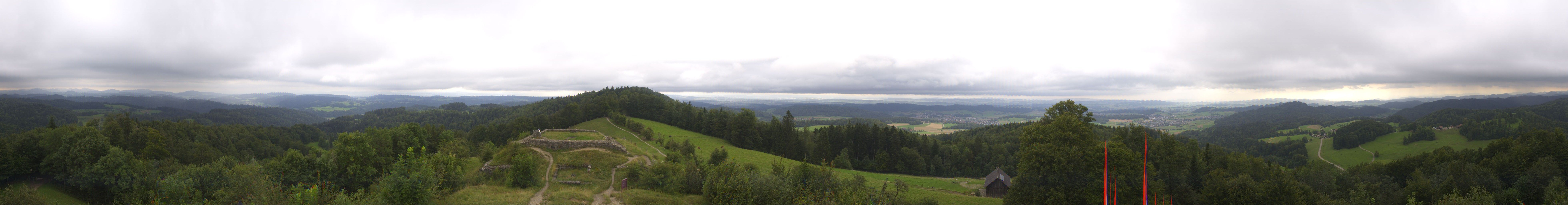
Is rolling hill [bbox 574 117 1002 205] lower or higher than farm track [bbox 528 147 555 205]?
lower

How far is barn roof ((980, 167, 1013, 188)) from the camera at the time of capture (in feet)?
145

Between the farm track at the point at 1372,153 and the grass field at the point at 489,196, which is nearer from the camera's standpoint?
the grass field at the point at 489,196

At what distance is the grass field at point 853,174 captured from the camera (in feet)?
133

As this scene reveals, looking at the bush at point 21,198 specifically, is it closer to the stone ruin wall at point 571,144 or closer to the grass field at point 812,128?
the stone ruin wall at point 571,144

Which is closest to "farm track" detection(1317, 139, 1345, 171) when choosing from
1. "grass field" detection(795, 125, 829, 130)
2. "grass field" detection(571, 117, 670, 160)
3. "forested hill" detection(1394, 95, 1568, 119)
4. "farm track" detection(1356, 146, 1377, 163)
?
"farm track" detection(1356, 146, 1377, 163)

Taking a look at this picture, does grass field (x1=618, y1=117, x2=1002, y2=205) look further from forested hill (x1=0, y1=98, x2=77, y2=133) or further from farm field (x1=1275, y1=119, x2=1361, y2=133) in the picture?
farm field (x1=1275, y1=119, x2=1361, y2=133)

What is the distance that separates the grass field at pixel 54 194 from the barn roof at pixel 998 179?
64.6 m

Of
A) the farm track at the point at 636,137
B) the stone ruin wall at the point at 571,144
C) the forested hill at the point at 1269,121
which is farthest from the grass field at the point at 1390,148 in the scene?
the stone ruin wall at the point at 571,144

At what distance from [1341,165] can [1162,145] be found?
293 ft

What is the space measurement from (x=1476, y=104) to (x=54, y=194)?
276396mm

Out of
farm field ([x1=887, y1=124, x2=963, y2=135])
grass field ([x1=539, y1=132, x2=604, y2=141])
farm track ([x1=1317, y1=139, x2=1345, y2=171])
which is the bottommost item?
farm track ([x1=1317, y1=139, x2=1345, y2=171])

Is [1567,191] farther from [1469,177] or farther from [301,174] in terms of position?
[301,174]

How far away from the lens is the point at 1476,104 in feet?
492

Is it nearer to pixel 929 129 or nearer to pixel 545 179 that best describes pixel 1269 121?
pixel 929 129
